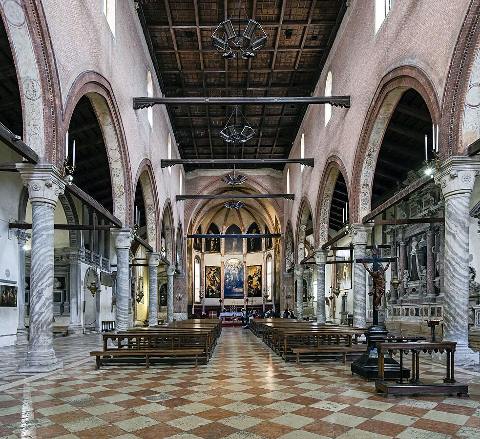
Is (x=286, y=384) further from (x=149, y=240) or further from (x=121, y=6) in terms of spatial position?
(x=149, y=240)

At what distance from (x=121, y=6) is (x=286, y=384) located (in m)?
12.9

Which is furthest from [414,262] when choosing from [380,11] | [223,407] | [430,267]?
[223,407]

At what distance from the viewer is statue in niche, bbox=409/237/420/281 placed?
72.3 ft

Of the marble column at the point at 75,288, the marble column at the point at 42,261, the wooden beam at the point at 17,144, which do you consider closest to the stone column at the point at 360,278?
the marble column at the point at 42,261

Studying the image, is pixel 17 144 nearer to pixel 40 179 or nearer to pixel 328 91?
pixel 40 179

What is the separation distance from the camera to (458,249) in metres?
11.0

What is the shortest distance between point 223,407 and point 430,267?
15315 millimetres

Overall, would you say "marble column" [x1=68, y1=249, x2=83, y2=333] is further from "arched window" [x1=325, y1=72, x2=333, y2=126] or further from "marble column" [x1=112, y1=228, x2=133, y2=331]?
"arched window" [x1=325, y1=72, x2=333, y2=126]

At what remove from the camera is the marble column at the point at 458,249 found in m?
10.8

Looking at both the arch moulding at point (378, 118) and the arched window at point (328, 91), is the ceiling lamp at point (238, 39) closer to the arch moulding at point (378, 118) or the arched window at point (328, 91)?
the arch moulding at point (378, 118)

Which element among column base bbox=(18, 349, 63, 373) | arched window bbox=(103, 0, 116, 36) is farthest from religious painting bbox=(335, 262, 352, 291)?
column base bbox=(18, 349, 63, 373)

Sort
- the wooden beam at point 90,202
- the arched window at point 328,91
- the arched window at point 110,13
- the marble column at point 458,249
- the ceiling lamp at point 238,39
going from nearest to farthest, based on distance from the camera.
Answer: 1. the marble column at point 458,249
2. the wooden beam at point 90,202
3. the ceiling lamp at point 238,39
4. the arched window at point 110,13
5. the arched window at point 328,91

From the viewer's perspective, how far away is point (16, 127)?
18812 millimetres

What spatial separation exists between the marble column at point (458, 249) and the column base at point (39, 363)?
7.92 m
